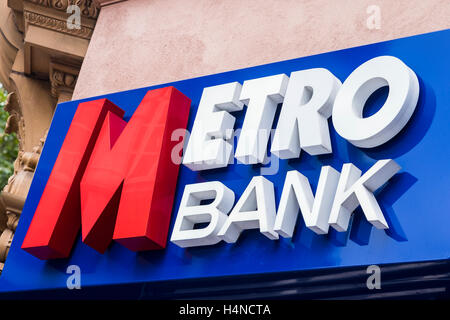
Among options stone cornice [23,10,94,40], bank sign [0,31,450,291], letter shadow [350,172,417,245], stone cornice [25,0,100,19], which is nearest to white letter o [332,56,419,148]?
bank sign [0,31,450,291]

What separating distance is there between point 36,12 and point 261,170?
155 inches

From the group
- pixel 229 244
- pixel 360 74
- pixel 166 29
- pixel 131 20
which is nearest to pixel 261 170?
pixel 229 244

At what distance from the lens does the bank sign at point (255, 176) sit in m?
4.13

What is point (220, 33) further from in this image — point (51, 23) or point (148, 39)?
point (51, 23)

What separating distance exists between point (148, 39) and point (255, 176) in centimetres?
236

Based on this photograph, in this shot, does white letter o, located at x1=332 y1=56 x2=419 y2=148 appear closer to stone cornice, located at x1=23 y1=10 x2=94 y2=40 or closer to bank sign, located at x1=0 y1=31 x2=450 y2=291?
bank sign, located at x1=0 y1=31 x2=450 y2=291

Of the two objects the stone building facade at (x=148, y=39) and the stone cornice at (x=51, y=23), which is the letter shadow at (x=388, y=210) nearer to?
the stone building facade at (x=148, y=39)

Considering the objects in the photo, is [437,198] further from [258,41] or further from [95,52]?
[95,52]

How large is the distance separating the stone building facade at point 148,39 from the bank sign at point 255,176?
453mm

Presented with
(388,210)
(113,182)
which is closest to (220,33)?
(113,182)

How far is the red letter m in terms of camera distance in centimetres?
492

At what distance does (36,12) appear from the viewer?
750 cm

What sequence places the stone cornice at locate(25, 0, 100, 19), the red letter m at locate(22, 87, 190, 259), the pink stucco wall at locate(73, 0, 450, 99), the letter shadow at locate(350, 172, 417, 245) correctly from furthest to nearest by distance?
the stone cornice at locate(25, 0, 100, 19), the pink stucco wall at locate(73, 0, 450, 99), the red letter m at locate(22, 87, 190, 259), the letter shadow at locate(350, 172, 417, 245)

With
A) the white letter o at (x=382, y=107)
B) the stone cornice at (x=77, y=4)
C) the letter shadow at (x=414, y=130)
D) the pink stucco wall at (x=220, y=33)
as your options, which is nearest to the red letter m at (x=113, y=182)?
the pink stucco wall at (x=220, y=33)
